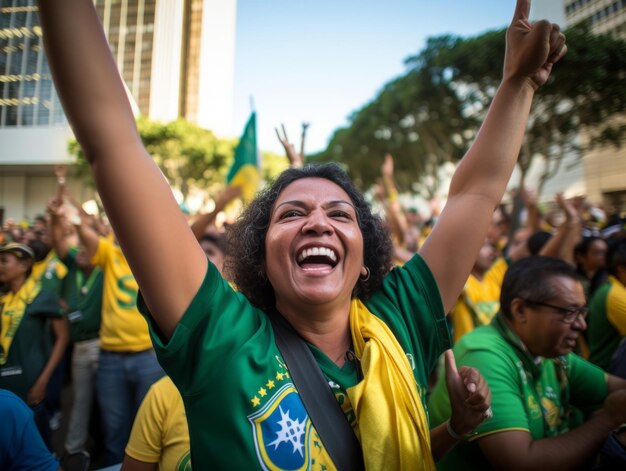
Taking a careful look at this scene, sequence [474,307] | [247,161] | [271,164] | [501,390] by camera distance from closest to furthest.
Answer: [501,390], [474,307], [247,161], [271,164]

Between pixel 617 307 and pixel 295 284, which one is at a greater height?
pixel 295 284

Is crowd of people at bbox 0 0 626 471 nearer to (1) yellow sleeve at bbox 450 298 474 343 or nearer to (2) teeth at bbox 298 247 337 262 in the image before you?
(2) teeth at bbox 298 247 337 262

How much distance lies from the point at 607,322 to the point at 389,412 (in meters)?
2.69

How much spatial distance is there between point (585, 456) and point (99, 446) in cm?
431

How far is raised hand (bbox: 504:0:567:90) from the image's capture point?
1432mm

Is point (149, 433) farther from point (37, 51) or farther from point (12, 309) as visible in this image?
point (12, 309)

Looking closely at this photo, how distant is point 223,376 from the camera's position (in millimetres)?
1024

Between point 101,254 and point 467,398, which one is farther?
point 101,254

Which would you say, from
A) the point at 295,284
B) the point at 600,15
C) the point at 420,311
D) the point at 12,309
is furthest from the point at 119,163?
the point at 600,15

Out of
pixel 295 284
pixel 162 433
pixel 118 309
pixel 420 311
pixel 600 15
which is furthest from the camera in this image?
pixel 600 15

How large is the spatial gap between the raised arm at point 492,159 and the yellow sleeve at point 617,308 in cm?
202

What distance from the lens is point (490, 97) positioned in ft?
51.0

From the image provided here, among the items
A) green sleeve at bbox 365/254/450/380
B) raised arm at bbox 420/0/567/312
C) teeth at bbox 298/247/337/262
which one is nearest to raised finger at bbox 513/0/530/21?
raised arm at bbox 420/0/567/312

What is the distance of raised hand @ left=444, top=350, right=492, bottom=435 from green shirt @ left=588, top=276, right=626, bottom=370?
2.11 m
